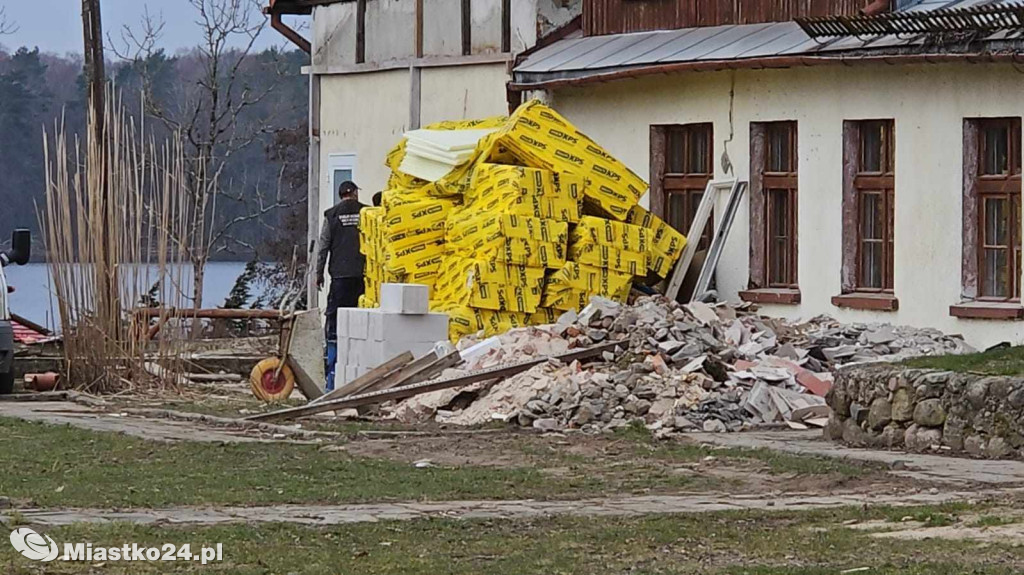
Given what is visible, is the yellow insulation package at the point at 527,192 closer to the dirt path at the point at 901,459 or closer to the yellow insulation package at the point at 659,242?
the yellow insulation package at the point at 659,242

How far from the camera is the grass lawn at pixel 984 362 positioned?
14.2 meters

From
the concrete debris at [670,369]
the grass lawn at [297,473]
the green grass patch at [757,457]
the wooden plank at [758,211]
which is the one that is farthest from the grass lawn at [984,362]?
the wooden plank at [758,211]

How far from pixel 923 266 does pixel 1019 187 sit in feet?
4.13

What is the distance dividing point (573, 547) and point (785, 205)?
1180cm

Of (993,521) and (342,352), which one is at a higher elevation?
(342,352)

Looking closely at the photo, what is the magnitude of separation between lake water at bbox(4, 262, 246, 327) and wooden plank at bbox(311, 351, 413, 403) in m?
3.20

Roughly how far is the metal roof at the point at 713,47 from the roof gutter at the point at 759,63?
41 millimetres

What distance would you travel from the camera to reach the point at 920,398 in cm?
1435

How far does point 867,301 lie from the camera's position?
19.9 metres

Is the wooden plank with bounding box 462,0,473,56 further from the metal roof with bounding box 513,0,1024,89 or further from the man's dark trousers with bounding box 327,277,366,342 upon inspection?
the man's dark trousers with bounding box 327,277,366,342

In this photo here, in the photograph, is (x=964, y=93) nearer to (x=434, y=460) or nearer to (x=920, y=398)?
(x=920, y=398)

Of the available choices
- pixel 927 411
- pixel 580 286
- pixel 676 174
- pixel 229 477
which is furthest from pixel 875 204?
pixel 229 477

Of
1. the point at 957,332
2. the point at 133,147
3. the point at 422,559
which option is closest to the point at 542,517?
the point at 422,559

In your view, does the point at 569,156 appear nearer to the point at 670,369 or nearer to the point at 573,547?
the point at 670,369
